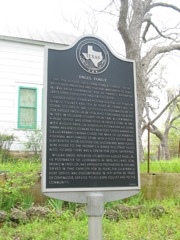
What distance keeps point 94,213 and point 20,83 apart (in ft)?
31.7

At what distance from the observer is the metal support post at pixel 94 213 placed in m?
3.42

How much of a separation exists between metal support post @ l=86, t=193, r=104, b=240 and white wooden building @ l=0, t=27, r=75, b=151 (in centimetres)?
839

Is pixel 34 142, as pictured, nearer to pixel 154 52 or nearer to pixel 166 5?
pixel 154 52

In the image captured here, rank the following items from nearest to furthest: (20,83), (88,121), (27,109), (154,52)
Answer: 1. (88,121)
2. (27,109)
3. (20,83)
4. (154,52)

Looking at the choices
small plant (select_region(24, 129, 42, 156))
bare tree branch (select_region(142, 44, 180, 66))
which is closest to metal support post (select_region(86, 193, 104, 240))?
small plant (select_region(24, 129, 42, 156))

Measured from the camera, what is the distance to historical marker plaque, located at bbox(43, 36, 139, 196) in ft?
11.3

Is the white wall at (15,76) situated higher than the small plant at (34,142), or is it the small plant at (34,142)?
the white wall at (15,76)

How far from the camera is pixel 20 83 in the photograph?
1248 cm

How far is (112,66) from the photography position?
12.9 ft

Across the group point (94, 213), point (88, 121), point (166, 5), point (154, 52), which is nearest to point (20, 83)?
point (154, 52)

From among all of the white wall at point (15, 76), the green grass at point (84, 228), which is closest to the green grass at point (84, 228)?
the green grass at point (84, 228)

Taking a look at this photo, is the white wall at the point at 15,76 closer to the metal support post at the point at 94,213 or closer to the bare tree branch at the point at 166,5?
the bare tree branch at the point at 166,5

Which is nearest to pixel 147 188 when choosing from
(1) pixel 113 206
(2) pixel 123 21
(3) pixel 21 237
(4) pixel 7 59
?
(1) pixel 113 206

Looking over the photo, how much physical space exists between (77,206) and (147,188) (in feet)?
5.26
